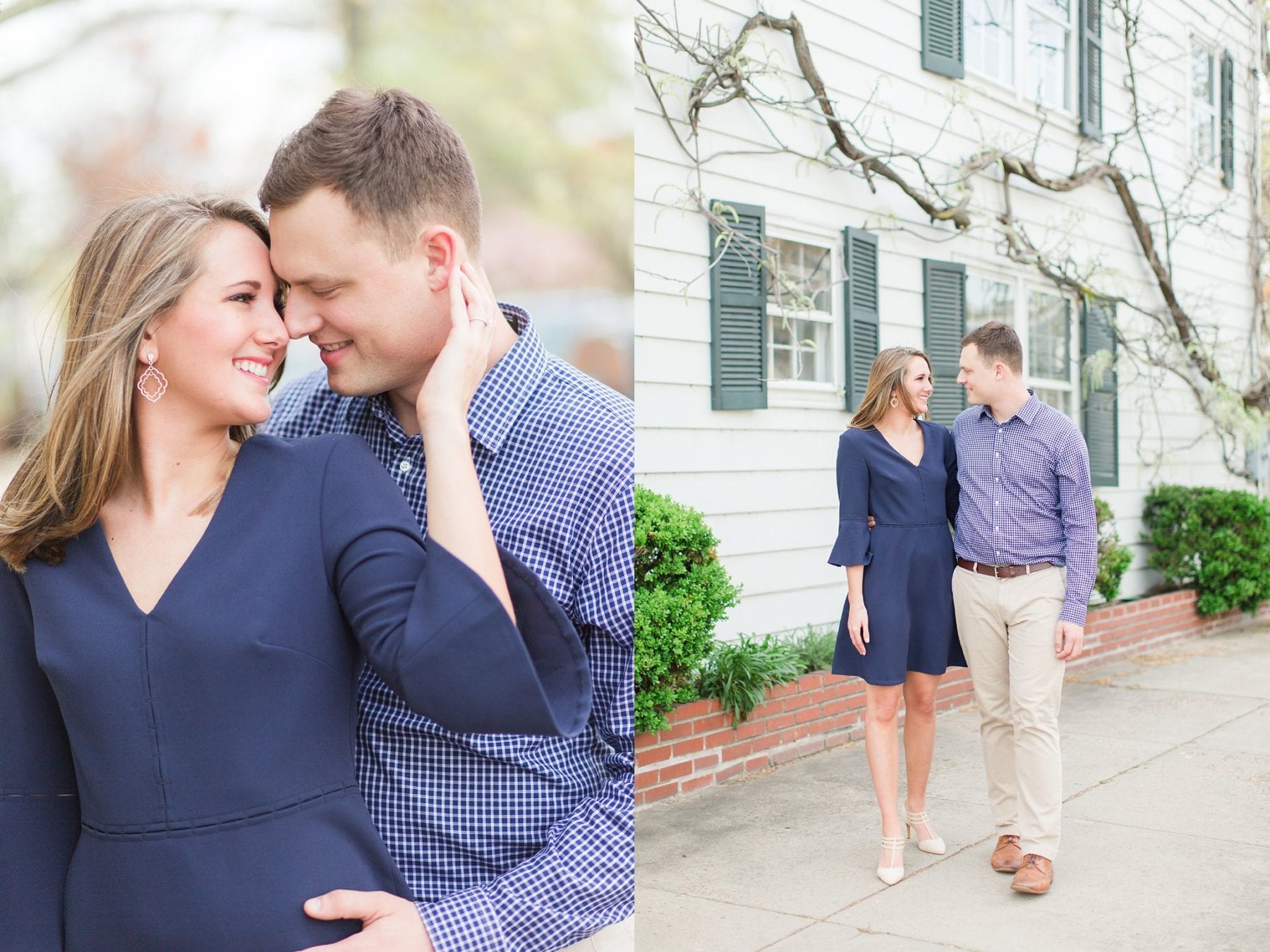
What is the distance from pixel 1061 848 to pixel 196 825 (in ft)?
7.80

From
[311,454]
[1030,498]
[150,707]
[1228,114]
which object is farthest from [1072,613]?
[150,707]

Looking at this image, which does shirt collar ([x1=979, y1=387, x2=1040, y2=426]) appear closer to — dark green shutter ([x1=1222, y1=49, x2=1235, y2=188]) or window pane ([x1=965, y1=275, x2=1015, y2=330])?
window pane ([x1=965, y1=275, x2=1015, y2=330])

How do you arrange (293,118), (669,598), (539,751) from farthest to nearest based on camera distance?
(669,598) < (293,118) < (539,751)

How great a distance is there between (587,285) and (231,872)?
100cm

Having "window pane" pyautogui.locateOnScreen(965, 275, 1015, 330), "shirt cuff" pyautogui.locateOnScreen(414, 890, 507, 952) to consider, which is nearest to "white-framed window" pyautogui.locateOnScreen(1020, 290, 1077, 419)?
"window pane" pyautogui.locateOnScreen(965, 275, 1015, 330)

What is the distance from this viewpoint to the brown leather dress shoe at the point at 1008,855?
8.72 feet

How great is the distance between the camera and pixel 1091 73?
3355 mm

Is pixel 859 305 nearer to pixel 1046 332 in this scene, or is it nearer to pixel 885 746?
pixel 1046 332

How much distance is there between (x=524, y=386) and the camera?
1.20 m

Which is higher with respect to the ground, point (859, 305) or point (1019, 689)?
point (859, 305)

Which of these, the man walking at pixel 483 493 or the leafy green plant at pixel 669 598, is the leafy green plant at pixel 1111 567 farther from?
the man walking at pixel 483 493

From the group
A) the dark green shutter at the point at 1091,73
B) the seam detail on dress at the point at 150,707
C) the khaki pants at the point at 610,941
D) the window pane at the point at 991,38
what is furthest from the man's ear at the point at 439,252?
the dark green shutter at the point at 1091,73

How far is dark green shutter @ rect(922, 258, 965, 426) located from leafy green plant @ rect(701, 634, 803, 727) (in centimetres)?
97

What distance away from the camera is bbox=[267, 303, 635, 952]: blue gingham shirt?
3.68 feet
